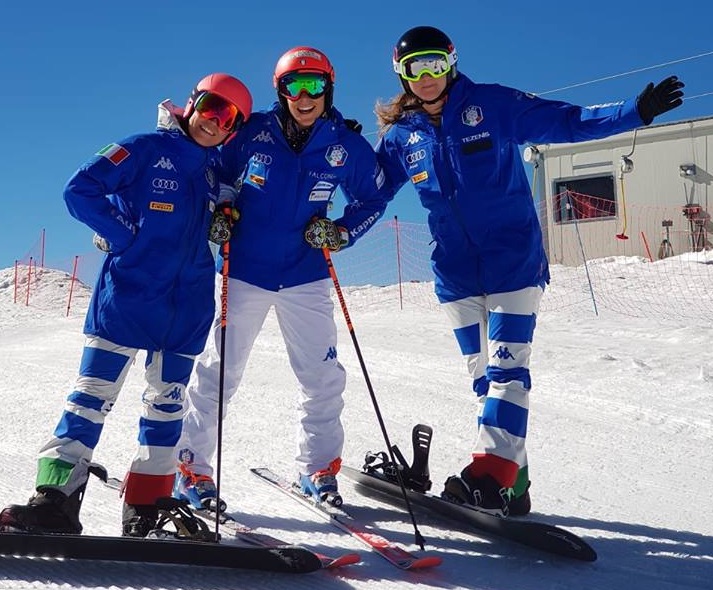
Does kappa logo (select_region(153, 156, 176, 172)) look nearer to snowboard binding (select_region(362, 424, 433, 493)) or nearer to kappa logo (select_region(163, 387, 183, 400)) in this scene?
kappa logo (select_region(163, 387, 183, 400))

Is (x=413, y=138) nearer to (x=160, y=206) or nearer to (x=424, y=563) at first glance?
(x=160, y=206)

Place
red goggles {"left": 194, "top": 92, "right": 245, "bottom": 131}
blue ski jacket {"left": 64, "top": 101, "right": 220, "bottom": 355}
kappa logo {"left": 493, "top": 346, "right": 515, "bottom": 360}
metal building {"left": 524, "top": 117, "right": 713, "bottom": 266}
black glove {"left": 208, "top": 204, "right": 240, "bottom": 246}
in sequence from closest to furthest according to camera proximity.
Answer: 1. blue ski jacket {"left": 64, "top": 101, "right": 220, "bottom": 355}
2. red goggles {"left": 194, "top": 92, "right": 245, "bottom": 131}
3. black glove {"left": 208, "top": 204, "right": 240, "bottom": 246}
4. kappa logo {"left": 493, "top": 346, "right": 515, "bottom": 360}
5. metal building {"left": 524, "top": 117, "right": 713, "bottom": 266}

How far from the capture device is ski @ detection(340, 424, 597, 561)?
3.09 m

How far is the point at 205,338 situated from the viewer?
11.3ft

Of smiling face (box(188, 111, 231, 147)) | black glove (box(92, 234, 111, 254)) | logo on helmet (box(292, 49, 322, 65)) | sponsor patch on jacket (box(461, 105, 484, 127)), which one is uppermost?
logo on helmet (box(292, 49, 322, 65))

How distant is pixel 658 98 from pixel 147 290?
248cm

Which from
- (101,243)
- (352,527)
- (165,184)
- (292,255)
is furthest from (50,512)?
(292,255)

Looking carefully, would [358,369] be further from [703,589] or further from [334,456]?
[703,589]

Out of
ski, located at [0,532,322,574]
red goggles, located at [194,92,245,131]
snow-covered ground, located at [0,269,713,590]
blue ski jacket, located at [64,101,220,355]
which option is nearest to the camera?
ski, located at [0,532,322,574]

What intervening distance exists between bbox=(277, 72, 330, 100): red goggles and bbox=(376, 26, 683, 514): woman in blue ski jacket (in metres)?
0.46

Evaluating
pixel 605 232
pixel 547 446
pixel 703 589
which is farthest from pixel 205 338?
pixel 605 232

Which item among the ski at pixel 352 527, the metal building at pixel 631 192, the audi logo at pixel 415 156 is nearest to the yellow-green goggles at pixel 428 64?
the audi logo at pixel 415 156

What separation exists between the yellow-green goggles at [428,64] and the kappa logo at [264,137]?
30.9 inches

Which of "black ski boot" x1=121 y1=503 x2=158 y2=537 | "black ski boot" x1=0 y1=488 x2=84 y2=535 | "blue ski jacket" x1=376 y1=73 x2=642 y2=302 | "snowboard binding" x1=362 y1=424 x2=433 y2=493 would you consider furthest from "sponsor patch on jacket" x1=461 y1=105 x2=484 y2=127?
"black ski boot" x1=0 y1=488 x2=84 y2=535
